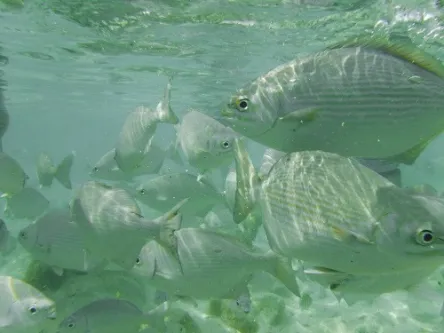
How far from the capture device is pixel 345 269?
2312mm

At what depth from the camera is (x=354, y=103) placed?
262 centimetres

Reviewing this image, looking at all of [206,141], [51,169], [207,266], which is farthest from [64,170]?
[207,266]

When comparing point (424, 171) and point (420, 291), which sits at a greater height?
point (420, 291)

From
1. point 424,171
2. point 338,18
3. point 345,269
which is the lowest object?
point 424,171

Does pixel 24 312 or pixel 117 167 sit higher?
pixel 117 167

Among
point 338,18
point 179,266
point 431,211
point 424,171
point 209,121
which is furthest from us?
point 424,171

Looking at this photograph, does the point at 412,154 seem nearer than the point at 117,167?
Yes

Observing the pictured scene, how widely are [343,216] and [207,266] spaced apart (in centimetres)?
207

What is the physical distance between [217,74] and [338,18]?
9566mm

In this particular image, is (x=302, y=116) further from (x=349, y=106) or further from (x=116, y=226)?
(x=116, y=226)

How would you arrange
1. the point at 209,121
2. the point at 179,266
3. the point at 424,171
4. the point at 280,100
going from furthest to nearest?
A: the point at 424,171 < the point at 209,121 < the point at 179,266 < the point at 280,100

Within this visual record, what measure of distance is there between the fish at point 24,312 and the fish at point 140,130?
103 inches

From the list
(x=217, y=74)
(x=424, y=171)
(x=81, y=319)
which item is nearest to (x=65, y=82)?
(x=217, y=74)

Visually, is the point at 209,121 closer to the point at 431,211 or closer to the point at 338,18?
the point at 431,211
